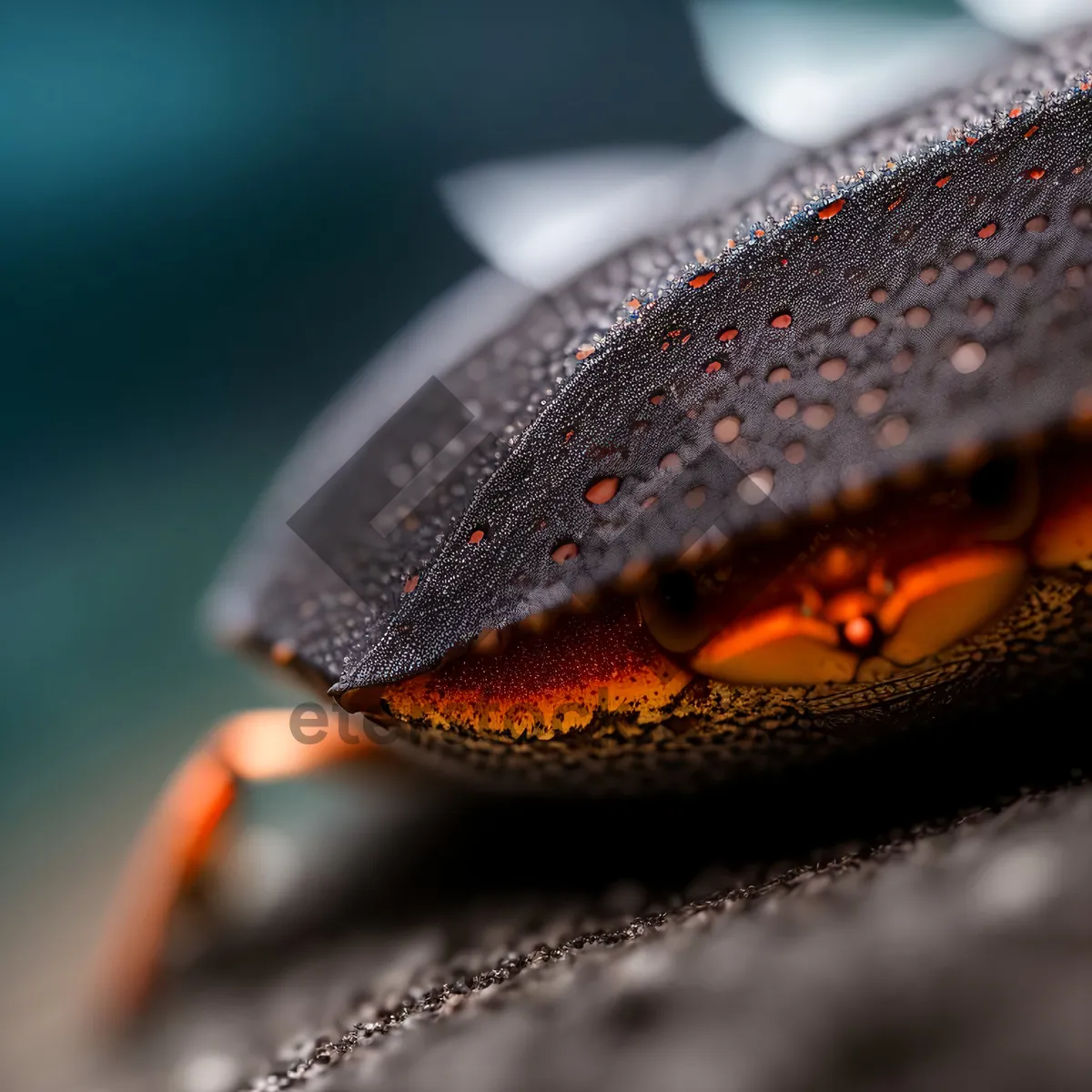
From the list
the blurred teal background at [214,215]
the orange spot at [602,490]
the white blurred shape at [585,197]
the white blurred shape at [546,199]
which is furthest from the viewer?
the blurred teal background at [214,215]

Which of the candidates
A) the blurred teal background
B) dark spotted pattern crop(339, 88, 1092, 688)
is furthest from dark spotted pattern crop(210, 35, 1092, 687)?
the blurred teal background

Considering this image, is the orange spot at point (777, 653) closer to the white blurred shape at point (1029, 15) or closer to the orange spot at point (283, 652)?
the orange spot at point (283, 652)

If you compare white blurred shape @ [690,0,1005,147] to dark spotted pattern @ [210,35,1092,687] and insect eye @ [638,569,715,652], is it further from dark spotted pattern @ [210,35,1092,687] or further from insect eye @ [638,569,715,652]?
insect eye @ [638,569,715,652]

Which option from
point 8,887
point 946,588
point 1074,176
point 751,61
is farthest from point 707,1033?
point 751,61

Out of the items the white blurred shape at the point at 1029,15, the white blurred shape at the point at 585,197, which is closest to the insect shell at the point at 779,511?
the white blurred shape at the point at 585,197

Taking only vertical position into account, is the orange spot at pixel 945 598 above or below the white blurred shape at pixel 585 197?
below

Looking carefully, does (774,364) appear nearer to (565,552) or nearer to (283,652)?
(565,552)

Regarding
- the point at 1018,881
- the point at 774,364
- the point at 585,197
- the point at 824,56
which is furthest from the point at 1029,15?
the point at 1018,881
